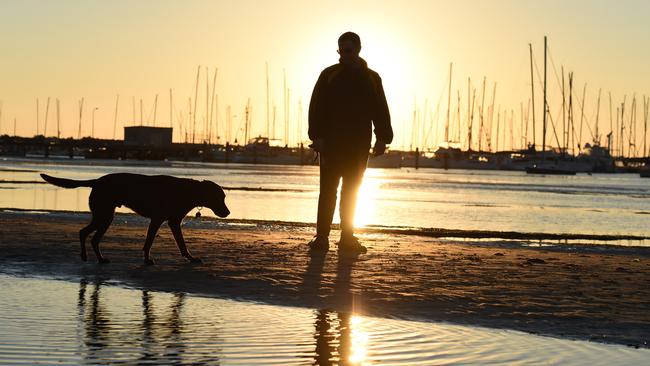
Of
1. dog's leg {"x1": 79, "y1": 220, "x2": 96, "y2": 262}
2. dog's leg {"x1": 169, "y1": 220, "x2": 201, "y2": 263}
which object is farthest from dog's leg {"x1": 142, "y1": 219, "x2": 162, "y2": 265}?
dog's leg {"x1": 79, "y1": 220, "x2": 96, "y2": 262}

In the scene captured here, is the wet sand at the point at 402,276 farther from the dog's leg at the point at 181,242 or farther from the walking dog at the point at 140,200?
the walking dog at the point at 140,200

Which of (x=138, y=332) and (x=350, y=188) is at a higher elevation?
(x=350, y=188)

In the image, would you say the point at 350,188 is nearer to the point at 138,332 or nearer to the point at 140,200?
the point at 140,200

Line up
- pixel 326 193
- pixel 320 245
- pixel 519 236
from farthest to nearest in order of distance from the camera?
1. pixel 519 236
2. pixel 320 245
3. pixel 326 193

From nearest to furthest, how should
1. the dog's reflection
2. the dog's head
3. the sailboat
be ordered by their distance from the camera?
the dog's reflection
the dog's head
the sailboat

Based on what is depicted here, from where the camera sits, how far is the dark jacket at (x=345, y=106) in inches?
480

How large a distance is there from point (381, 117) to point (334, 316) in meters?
5.12

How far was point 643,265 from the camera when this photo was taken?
41.9 ft

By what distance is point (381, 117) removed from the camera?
40.5 feet

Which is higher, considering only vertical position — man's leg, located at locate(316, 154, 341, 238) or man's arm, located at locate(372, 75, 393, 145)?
man's arm, located at locate(372, 75, 393, 145)

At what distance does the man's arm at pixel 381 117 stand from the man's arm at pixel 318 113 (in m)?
0.62

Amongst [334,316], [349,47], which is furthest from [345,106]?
[334,316]

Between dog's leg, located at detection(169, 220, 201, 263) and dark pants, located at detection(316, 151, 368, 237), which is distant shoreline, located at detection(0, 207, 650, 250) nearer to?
dark pants, located at detection(316, 151, 368, 237)

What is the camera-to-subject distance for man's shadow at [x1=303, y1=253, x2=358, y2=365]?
6.07 meters
